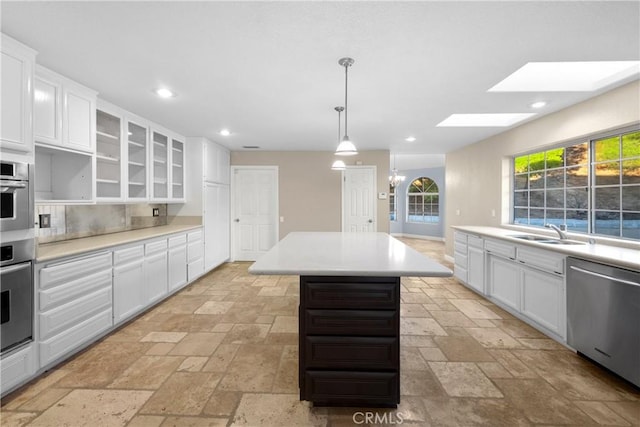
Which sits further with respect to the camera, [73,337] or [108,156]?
[108,156]

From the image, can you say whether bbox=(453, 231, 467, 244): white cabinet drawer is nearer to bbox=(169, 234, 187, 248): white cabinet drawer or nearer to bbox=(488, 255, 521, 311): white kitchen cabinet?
bbox=(488, 255, 521, 311): white kitchen cabinet

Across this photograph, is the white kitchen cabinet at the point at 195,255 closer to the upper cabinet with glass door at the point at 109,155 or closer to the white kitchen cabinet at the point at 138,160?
the white kitchen cabinet at the point at 138,160

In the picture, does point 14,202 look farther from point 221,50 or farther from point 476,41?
point 476,41

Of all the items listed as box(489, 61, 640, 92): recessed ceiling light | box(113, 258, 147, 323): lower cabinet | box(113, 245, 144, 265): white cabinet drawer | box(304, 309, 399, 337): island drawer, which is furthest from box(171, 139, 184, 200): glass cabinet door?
box(489, 61, 640, 92): recessed ceiling light

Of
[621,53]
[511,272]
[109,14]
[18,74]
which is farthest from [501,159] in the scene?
[18,74]

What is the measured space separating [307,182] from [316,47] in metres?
4.01

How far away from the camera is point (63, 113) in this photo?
2.48m

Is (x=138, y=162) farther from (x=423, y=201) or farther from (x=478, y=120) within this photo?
(x=423, y=201)

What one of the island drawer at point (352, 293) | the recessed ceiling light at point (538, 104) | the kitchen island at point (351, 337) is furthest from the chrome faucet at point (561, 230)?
the island drawer at point (352, 293)

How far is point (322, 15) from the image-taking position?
1676 mm

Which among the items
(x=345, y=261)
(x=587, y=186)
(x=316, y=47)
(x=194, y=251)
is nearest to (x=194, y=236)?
(x=194, y=251)

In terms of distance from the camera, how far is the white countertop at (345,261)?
1.58 m

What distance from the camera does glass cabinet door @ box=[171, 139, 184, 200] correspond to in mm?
4488

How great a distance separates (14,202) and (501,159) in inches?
223
